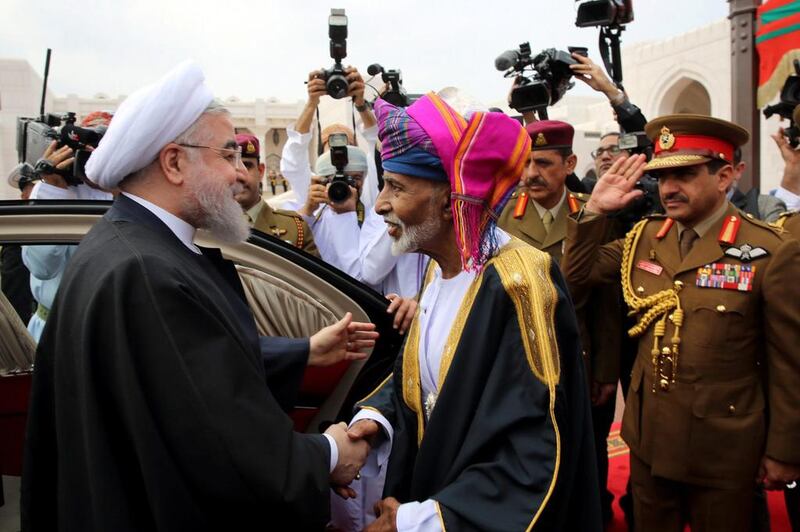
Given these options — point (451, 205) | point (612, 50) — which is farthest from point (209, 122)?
point (612, 50)

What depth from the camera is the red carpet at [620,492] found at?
11.7ft

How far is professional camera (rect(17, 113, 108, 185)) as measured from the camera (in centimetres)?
323

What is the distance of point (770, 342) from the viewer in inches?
99.2

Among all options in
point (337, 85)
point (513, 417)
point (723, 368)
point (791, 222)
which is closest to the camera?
point (513, 417)

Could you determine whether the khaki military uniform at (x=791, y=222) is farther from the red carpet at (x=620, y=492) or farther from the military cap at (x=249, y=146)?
the military cap at (x=249, y=146)

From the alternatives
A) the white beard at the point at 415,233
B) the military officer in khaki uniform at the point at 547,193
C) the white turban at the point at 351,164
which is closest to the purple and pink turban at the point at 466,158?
the white beard at the point at 415,233

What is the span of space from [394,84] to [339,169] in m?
0.64

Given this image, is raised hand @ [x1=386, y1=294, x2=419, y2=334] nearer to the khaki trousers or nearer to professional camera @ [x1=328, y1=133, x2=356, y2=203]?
the khaki trousers

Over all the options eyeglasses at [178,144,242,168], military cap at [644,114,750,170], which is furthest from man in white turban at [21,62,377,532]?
military cap at [644,114,750,170]

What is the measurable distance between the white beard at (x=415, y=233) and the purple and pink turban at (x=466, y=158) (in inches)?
4.6

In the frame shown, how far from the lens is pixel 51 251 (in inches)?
112

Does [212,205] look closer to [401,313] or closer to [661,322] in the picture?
[401,313]

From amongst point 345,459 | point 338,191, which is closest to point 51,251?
point 338,191

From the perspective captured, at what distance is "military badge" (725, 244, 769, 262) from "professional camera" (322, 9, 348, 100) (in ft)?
7.80
